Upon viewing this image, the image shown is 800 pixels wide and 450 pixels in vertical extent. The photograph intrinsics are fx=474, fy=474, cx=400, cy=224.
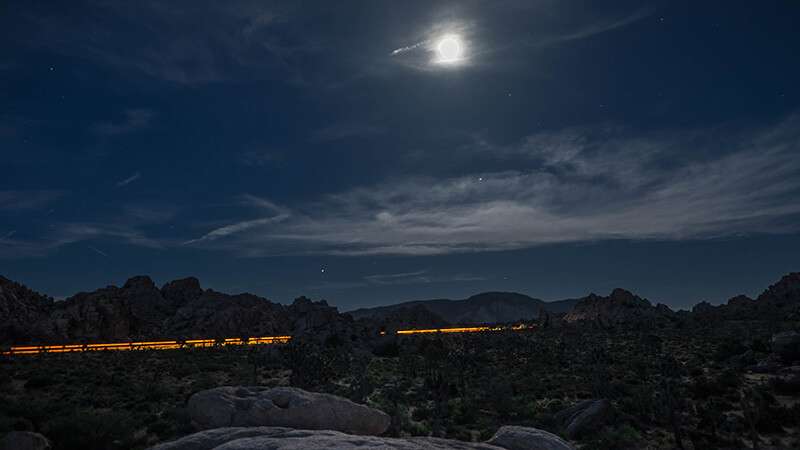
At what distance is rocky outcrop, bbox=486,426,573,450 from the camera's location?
13258 millimetres

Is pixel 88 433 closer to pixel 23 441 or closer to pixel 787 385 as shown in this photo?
pixel 23 441

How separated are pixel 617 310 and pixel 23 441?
149 m

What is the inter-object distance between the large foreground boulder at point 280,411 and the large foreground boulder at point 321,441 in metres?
2.35

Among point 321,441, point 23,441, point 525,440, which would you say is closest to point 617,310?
point 525,440

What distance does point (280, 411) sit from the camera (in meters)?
14.0

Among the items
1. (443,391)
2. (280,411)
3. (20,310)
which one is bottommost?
(443,391)

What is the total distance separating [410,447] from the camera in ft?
31.1

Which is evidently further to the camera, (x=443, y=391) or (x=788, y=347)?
(x=788, y=347)

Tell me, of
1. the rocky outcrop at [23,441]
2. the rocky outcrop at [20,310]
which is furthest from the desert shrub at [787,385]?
the rocky outcrop at [20,310]

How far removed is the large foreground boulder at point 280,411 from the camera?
13.9 metres

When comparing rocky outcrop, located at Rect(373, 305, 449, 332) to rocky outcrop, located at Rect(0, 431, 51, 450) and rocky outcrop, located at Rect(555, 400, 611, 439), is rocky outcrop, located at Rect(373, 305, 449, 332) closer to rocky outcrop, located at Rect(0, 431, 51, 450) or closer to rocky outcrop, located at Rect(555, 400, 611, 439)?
rocky outcrop, located at Rect(555, 400, 611, 439)

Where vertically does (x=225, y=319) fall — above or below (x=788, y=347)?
above

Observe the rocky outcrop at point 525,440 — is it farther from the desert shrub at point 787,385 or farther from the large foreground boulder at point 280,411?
the desert shrub at point 787,385

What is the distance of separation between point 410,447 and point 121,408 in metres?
31.7
